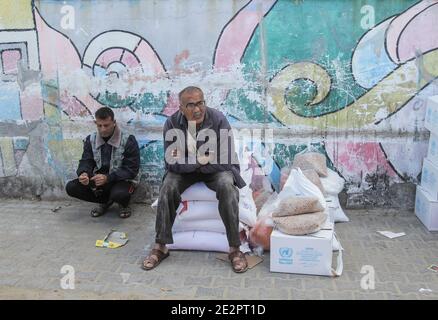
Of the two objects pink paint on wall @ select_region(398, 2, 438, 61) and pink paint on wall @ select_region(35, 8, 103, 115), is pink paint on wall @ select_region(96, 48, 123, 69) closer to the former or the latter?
pink paint on wall @ select_region(35, 8, 103, 115)

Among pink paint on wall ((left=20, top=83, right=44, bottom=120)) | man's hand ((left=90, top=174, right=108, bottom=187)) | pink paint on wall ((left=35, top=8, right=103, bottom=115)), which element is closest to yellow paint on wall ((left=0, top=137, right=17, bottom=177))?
pink paint on wall ((left=20, top=83, right=44, bottom=120))

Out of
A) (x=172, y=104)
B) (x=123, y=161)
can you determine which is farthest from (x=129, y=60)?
(x=123, y=161)

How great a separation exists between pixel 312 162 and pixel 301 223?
4.07 ft

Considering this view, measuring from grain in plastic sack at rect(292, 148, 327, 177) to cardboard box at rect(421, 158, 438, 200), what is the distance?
0.99 metres

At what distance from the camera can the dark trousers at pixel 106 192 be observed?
5.36 meters

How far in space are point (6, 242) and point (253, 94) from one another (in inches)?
113

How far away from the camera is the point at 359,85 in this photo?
5.32 m

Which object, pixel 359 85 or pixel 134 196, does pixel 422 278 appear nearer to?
pixel 359 85

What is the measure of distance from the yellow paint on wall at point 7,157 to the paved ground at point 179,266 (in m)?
0.77

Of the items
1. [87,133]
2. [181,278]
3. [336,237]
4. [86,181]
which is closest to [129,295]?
[181,278]

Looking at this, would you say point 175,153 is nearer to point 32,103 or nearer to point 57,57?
point 57,57

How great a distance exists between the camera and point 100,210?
5.62 metres

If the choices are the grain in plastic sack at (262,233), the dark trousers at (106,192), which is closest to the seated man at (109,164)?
the dark trousers at (106,192)

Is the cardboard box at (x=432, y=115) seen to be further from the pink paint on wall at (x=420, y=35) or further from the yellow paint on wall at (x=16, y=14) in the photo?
the yellow paint on wall at (x=16, y=14)
